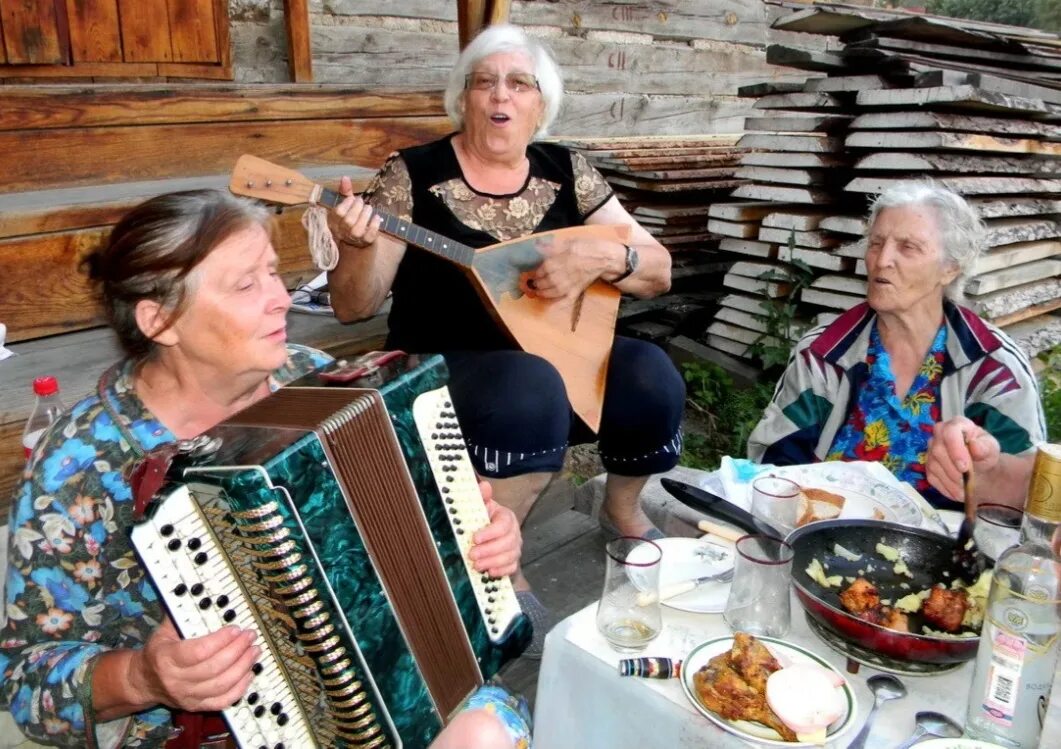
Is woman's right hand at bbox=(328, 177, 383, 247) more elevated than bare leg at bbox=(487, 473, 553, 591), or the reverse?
woman's right hand at bbox=(328, 177, 383, 247)

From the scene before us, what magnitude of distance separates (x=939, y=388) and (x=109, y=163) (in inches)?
106

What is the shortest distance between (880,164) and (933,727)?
121 inches

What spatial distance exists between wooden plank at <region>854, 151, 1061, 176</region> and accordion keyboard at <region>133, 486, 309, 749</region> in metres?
3.36

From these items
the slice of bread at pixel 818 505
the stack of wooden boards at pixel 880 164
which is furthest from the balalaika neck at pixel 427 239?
the stack of wooden boards at pixel 880 164

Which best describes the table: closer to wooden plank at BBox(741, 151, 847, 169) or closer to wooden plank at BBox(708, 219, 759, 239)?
wooden plank at BBox(741, 151, 847, 169)

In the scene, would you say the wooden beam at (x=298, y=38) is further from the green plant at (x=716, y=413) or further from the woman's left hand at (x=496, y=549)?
the woman's left hand at (x=496, y=549)

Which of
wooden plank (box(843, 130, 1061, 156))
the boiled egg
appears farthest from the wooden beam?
the boiled egg

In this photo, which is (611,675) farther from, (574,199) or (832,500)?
(574,199)

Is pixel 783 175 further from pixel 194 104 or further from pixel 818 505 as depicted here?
pixel 818 505

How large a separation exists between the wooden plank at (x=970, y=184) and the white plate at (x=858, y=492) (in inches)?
88.8

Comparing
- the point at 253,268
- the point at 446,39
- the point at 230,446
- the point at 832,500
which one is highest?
the point at 446,39

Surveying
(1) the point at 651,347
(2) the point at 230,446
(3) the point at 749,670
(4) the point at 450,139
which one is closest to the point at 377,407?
(2) the point at 230,446

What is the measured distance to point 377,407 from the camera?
1256 mm

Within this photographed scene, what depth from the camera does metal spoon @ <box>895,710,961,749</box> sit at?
1106 mm
